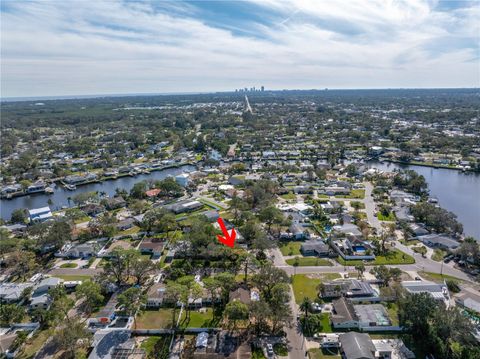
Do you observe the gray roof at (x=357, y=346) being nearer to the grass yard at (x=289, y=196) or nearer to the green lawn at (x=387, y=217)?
the green lawn at (x=387, y=217)

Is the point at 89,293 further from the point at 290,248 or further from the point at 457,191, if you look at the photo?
the point at 457,191

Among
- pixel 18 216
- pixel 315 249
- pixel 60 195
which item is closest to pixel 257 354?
pixel 315 249

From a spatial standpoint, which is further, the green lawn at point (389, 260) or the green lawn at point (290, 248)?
the green lawn at point (290, 248)

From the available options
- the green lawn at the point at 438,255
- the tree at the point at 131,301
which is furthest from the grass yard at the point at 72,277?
the green lawn at the point at 438,255

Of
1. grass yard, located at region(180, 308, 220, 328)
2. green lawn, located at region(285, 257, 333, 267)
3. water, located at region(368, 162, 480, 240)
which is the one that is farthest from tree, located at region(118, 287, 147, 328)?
water, located at region(368, 162, 480, 240)

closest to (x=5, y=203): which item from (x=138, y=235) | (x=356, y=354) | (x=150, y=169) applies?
(x=150, y=169)

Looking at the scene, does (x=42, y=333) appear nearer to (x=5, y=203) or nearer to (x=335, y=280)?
(x=335, y=280)

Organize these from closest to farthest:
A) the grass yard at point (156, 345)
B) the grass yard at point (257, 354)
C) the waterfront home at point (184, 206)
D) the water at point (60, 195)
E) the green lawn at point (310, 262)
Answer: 1. the grass yard at point (257, 354)
2. the grass yard at point (156, 345)
3. the green lawn at point (310, 262)
4. the waterfront home at point (184, 206)
5. the water at point (60, 195)
